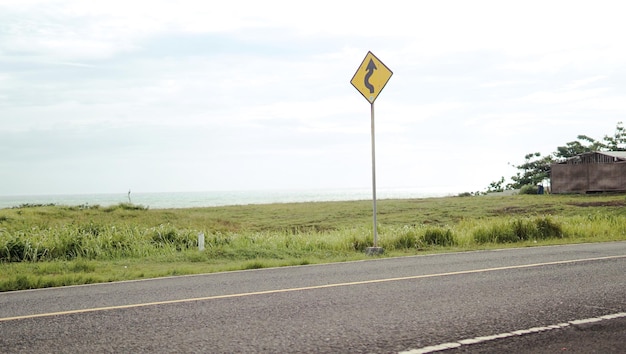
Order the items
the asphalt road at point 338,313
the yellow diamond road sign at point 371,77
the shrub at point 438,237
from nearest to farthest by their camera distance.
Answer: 1. the asphalt road at point 338,313
2. the yellow diamond road sign at point 371,77
3. the shrub at point 438,237

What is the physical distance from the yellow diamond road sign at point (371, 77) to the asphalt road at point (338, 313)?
16.9ft

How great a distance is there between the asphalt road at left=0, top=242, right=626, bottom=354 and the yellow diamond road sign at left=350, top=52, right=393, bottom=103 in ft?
16.9

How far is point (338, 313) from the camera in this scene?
247 inches

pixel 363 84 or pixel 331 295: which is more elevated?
pixel 363 84

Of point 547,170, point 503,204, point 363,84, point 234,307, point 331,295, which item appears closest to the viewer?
point 234,307

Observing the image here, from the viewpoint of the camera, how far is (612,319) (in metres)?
5.84

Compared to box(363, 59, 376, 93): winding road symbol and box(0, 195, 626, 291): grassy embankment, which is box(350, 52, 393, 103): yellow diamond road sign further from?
box(0, 195, 626, 291): grassy embankment

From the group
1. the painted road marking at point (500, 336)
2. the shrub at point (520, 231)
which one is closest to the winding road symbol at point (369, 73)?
the shrub at point (520, 231)

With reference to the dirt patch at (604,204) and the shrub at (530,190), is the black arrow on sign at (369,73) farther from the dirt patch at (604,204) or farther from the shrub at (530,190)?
the shrub at (530,190)

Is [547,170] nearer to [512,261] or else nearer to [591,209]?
[591,209]

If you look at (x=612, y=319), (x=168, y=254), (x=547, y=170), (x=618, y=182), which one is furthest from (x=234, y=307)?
(x=547, y=170)

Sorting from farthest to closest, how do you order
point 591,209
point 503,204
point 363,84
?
1. point 503,204
2. point 591,209
3. point 363,84

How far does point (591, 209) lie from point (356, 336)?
3414 centimetres

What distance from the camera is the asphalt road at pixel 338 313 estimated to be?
5102 millimetres
